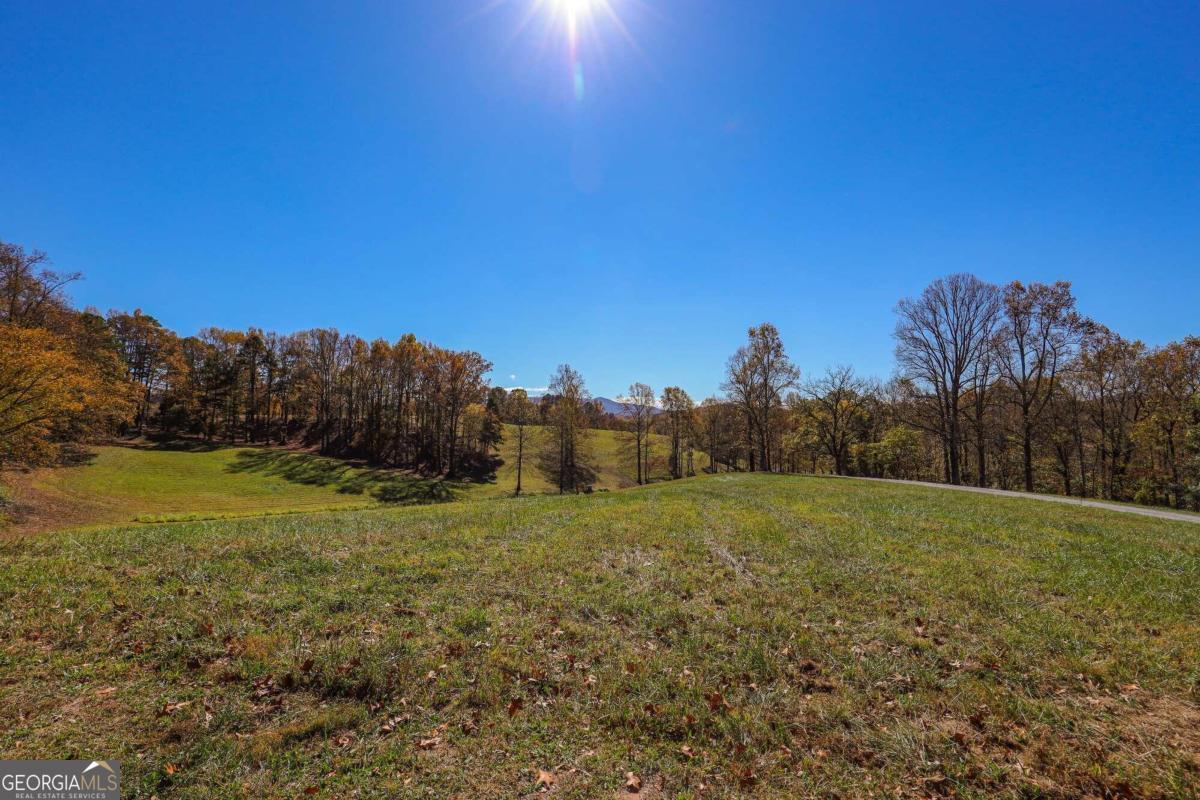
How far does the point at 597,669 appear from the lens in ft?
20.2

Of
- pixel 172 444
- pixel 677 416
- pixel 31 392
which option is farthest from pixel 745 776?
pixel 172 444

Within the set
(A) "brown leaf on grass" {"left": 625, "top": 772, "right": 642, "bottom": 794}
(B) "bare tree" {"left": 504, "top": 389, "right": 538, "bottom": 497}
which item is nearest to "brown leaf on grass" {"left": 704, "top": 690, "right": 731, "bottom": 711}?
(A) "brown leaf on grass" {"left": 625, "top": 772, "right": 642, "bottom": 794}

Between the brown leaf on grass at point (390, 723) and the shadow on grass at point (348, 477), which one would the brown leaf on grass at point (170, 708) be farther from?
the shadow on grass at point (348, 477)

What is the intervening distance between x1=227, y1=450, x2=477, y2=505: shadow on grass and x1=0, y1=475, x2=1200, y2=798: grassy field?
34498mm

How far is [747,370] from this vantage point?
150ft

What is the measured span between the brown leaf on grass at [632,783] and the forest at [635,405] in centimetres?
3448

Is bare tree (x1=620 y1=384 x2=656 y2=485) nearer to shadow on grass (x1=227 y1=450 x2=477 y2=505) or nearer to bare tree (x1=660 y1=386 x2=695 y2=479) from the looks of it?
bare tree (x1=660 y1=386 x2=695 y2=479)

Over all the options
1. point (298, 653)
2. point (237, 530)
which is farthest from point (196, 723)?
point (237, 530)

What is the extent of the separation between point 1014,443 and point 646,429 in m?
36.6

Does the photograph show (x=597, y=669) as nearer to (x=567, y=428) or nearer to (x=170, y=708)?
(x=170, y=708)

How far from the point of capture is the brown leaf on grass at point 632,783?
4.13 metres

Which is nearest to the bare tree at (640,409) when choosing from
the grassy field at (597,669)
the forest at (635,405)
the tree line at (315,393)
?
the forest at (635,405)

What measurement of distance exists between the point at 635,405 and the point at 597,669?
52.5 metres

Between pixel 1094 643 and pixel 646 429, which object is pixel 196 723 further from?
pixel 646 429
